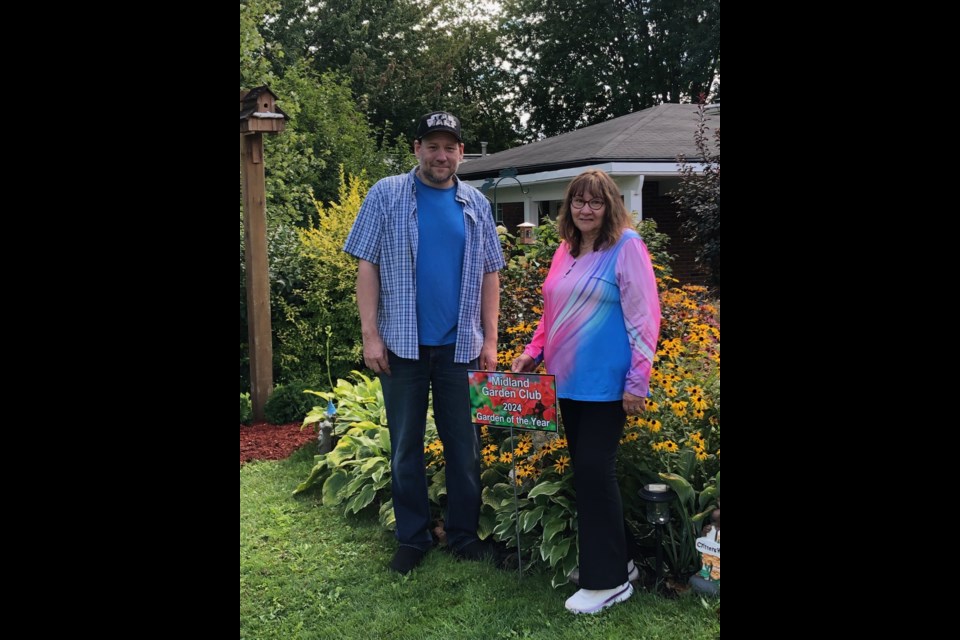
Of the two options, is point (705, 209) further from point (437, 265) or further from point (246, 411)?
point (246, 411)

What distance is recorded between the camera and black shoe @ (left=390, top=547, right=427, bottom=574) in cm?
380

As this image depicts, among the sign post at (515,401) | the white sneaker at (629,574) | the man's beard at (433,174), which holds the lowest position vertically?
the white sneaker at (629,574)

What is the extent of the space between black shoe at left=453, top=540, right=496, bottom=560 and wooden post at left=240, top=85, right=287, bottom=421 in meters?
3.57

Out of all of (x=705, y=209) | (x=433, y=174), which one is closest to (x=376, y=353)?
(x=433, y=174)

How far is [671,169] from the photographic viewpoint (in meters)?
12.1

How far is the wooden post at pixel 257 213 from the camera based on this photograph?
6547 millimetres

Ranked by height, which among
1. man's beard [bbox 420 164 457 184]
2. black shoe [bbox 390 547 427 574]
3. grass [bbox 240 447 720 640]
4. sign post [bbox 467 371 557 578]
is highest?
man's beard [bbox 420 164 457 184]

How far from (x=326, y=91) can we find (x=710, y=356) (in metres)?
15.5

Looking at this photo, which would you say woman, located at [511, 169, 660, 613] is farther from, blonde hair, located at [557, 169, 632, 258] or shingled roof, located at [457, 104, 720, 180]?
shingled roof, located at [457, 104, 720, 180]

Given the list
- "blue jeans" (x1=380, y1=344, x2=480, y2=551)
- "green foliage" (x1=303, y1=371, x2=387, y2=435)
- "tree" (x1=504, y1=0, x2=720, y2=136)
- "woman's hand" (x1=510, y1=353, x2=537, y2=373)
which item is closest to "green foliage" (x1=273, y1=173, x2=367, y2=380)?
"green foliage" (x1=303, y1=371, x2=387, y2=435)

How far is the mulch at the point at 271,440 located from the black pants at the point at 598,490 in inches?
133

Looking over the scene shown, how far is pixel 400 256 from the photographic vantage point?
11.9 ft

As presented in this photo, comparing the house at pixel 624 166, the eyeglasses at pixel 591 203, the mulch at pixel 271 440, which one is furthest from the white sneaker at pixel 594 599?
the house at pixel 624 166

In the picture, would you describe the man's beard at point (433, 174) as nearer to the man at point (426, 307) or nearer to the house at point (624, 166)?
the man at point (426, 307)
